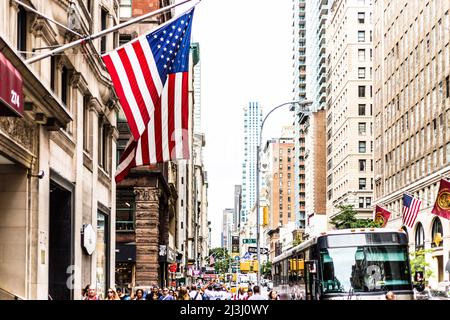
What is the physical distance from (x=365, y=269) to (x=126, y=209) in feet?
111

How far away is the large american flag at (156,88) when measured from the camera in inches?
682

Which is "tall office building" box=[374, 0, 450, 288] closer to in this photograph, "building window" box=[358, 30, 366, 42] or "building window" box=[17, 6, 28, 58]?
"building window" box=[358, 30, 366, 42]

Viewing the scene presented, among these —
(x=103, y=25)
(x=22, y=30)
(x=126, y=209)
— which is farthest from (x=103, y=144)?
(x=126, y=209)

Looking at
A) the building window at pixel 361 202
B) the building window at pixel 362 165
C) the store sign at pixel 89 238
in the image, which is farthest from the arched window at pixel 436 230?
the store sign at pixel 89 238

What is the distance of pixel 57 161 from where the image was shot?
23.5 meters

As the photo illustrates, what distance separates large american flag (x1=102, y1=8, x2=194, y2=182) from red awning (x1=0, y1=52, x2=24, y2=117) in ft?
13.4

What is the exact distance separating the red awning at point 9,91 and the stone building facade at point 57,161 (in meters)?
0.73

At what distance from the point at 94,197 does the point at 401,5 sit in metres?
71.6

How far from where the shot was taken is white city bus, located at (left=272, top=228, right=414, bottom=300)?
25688 millimetres

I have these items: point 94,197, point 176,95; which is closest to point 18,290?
point 176,95

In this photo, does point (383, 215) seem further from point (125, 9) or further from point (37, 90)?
point (37, 90)

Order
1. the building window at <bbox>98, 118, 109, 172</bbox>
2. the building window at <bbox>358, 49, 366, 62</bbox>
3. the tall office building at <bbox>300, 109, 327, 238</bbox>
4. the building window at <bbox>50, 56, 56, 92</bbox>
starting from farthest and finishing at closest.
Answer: the tall office building at <bbox>300, 109, 327, 238</bbox> → the building window at <bbox>358, 49, 366, 62</bbox> → the building window at <bbox>98, 118, 109, 172</bbox> → the building window at <bbox>50, 56, 56, 92</bbox>

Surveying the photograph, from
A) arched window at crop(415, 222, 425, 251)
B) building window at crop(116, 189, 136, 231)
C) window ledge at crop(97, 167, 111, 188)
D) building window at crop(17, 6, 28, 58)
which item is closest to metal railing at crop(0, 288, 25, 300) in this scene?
building window at crop(17, 6, 28, 58)

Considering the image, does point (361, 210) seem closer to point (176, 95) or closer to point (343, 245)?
point (343, 245)
